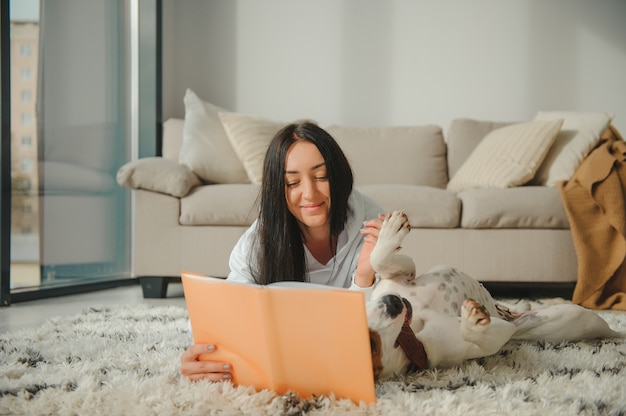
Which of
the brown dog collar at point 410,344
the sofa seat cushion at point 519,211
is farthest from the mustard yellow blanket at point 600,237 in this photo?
the brown dog collar at point 410,344

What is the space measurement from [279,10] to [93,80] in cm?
135

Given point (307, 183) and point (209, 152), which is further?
point (209, 152)

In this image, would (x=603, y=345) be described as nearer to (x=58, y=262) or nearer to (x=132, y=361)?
(x=132, y=361)

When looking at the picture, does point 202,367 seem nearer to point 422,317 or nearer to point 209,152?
point 422,317

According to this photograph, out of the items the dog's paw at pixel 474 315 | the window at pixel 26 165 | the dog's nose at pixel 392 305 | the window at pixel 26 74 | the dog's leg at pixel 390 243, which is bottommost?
the dog's paw at pixel 474 315

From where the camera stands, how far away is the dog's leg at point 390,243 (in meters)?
1.32

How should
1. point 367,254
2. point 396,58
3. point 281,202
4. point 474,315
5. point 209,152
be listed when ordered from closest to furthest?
Answer: 1. point 474,315
2. point 367,254
3. point 281,202
4. point 209,152
5. point 396,58

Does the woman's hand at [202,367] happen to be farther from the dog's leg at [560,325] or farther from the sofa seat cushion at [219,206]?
the sofa seat cushion at [219,206]

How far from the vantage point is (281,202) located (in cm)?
159

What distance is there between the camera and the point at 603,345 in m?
1.67

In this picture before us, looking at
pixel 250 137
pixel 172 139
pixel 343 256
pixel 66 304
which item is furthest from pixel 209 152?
pixel 343 256

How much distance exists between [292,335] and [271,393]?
132mm

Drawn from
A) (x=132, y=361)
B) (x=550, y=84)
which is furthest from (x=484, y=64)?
(x=132, y=361)

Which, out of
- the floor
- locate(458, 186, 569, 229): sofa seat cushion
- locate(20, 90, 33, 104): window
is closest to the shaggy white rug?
the floor
